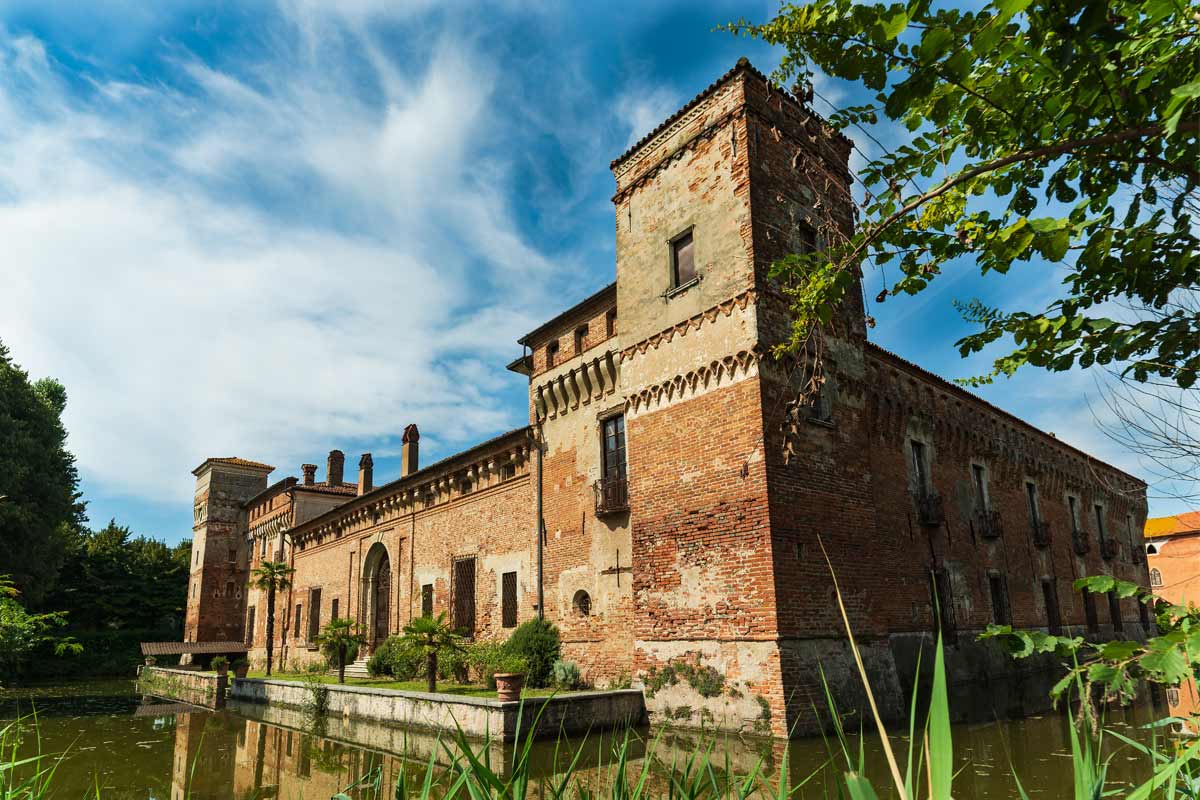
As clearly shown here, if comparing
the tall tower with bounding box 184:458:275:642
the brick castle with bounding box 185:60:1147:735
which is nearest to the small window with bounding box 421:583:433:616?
the brick castle with bounding box 185:60:1147:735

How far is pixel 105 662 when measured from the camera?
38.2 meters

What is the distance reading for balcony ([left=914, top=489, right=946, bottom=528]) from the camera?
53.0ft

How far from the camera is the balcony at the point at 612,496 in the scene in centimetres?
1513

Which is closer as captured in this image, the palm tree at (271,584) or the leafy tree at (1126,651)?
the leafy tree at (1126,651)

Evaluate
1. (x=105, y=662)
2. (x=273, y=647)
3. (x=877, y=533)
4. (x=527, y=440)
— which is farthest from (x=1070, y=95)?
(x=105, y=662)

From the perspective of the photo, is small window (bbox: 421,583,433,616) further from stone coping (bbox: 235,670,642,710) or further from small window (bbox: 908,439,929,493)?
small window (bbox: 908,439,929,493)

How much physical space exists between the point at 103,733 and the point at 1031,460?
24.2 m

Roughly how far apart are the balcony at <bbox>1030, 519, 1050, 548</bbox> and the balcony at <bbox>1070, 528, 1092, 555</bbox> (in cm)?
265

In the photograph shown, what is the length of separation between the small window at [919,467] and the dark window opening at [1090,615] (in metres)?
10.4

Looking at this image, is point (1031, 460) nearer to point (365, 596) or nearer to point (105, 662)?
point (365, 596)

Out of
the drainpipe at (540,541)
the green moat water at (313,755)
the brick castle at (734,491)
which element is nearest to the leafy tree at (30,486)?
the green moat water at (313,755)

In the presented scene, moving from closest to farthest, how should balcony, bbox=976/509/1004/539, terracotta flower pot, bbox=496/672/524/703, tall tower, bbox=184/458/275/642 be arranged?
terracotta flower pot, bbox=496/672/524/703
balcony, bbox=976/509/1004/539
tall tower, bbox=184/458/275/642

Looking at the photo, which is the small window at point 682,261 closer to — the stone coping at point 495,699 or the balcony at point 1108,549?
the stone coping at point 495,699

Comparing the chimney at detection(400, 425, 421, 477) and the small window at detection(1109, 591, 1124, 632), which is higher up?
the chimney at detection(400, 425, 421, 477)
